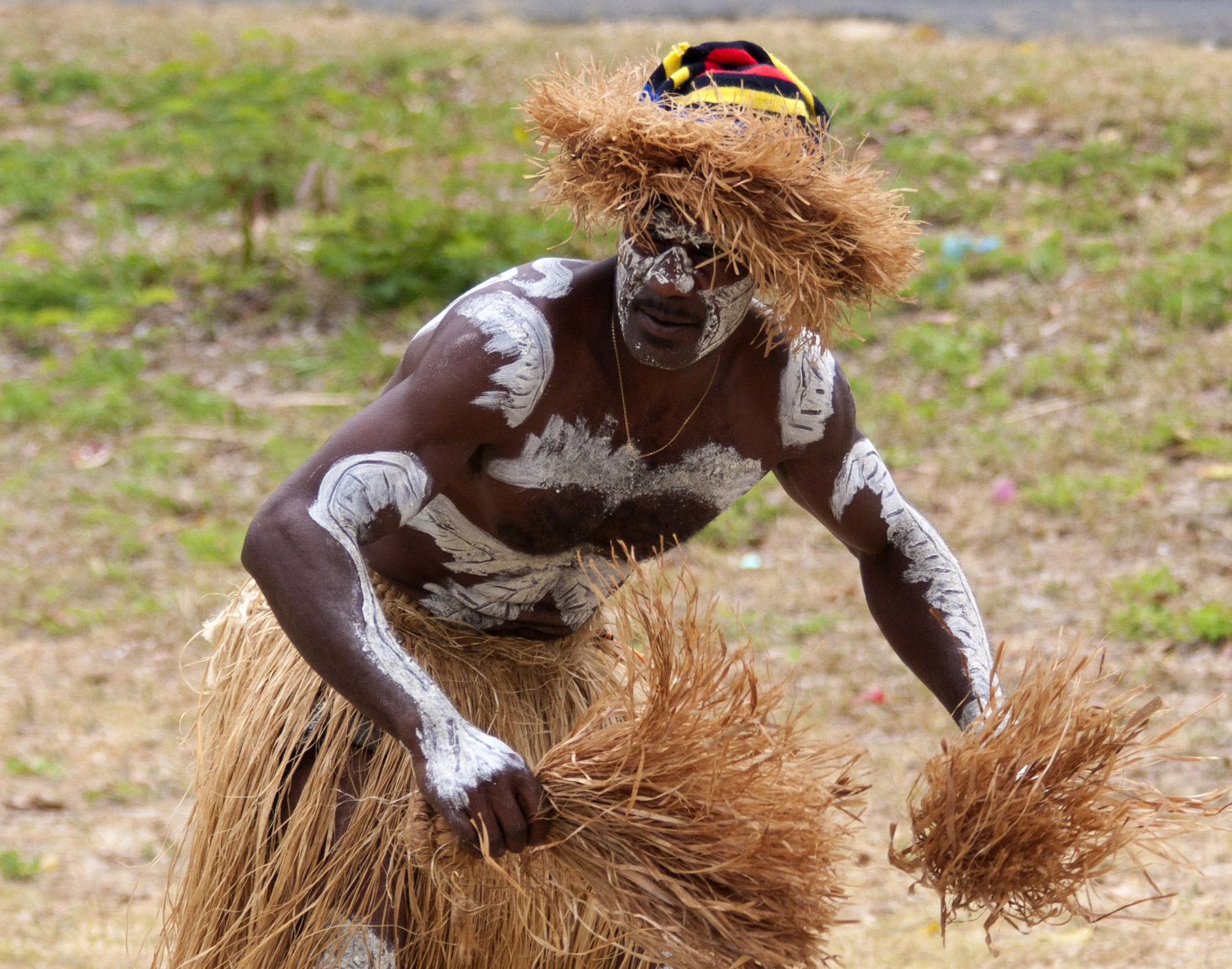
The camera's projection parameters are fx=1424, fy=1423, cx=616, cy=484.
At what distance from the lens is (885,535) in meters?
2.30

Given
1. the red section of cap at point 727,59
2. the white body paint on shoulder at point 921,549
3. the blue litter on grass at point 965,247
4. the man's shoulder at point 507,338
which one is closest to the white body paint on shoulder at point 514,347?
the man's shoulder at point 507,338

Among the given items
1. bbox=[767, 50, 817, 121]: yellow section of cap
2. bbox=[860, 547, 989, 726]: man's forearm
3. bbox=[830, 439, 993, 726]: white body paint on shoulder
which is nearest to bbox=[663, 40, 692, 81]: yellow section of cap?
bbox=[767, 50, 817, 121]: yellow section of cap

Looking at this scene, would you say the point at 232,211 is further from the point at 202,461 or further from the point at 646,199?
the point at 646,199

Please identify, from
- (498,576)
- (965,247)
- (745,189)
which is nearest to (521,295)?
(745,189)

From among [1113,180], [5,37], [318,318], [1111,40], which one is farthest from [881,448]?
[5,37]

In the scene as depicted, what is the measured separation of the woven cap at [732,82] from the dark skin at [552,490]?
220 mm

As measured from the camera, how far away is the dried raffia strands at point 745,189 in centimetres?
184

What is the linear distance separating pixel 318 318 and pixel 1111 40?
4502mm

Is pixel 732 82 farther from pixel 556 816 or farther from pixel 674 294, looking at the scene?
pixel 556 816

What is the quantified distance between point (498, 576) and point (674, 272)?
0.60 m

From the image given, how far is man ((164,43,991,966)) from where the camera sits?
1.77 m

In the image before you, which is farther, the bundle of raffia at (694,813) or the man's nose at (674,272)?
the man's nose at (674,272)

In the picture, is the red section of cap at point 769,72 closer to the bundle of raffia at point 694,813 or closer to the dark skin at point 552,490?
the dark skin at point 552,490

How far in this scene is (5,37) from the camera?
27.3 feet
